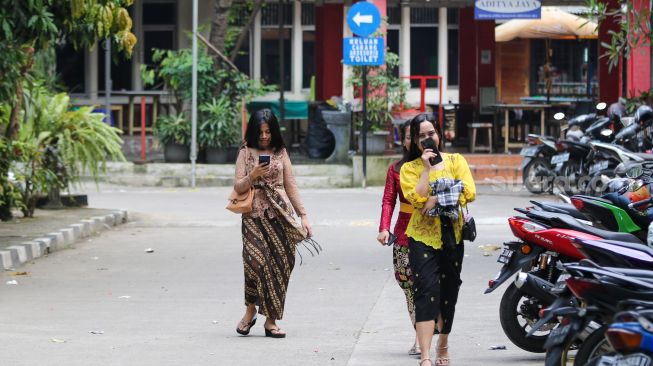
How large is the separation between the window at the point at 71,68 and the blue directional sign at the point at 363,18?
9.01m

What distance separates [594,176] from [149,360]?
37.7ft

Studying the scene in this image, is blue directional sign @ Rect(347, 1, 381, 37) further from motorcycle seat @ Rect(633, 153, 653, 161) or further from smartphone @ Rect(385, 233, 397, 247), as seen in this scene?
smartphone @ Rect(385, 233, 397, 247)

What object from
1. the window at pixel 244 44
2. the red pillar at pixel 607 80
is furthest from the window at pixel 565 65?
the window at pixel 244 44

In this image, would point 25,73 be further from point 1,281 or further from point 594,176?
point 594,176

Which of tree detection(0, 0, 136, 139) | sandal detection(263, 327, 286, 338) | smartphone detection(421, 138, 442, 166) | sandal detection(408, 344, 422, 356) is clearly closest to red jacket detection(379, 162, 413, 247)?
smartphone detection(421, 138, 442, 166)

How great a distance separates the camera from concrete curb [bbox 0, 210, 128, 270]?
44.2 feet

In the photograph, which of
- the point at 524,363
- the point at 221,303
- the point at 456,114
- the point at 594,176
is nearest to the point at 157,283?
the point at 221,303

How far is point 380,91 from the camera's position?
24.1 m

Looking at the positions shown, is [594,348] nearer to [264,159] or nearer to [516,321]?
[516,321]

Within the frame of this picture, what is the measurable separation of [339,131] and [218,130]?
2264 millimetres

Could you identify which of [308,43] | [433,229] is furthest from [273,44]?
[433,229]

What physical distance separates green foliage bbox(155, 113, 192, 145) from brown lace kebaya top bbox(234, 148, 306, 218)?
14445 millimetres

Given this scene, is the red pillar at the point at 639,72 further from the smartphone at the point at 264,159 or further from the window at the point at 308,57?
the smartphone at the point at 264,159

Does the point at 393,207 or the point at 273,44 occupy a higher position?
the point at 273,44
